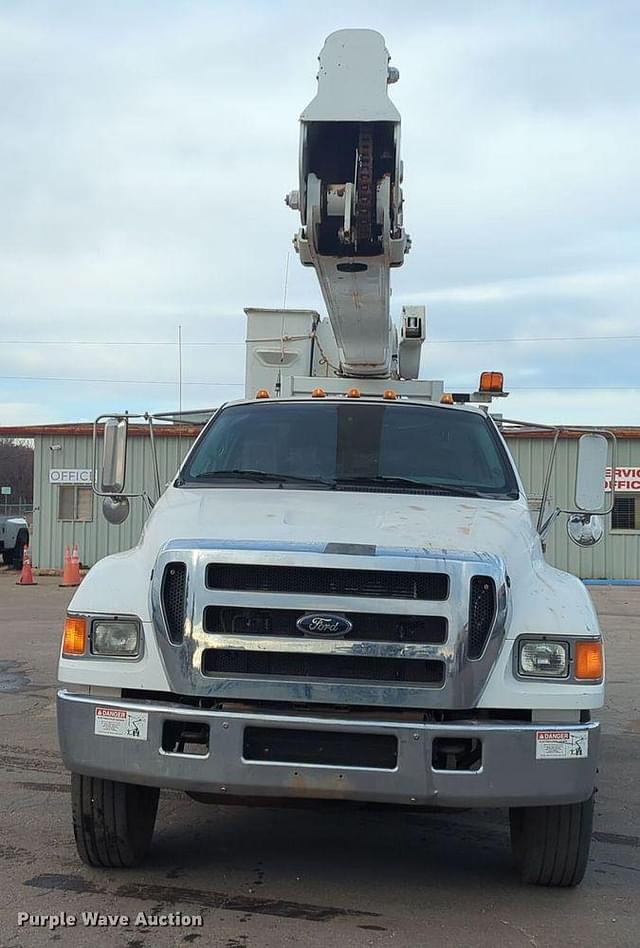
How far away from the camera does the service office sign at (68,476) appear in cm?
2430

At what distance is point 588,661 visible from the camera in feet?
14.0

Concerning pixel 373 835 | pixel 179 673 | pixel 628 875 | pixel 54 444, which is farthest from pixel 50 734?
pixel 54 444

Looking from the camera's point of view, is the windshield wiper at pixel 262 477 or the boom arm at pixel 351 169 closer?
the windshield wiper at pixel 262 477

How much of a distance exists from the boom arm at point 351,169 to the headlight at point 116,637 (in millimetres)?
3044

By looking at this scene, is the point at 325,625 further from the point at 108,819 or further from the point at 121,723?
the point at 108,819

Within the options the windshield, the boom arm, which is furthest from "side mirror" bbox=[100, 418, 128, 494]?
the boom arm

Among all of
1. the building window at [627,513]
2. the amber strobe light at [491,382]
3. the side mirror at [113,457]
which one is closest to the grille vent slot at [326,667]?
the side mirror at [113,457]

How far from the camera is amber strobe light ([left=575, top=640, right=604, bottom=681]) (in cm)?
426

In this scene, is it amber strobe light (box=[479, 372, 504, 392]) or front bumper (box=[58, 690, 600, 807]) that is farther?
amber strobe light (box=[479, 372, 504, 392])

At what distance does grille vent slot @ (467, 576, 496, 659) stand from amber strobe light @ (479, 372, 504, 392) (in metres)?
5.14

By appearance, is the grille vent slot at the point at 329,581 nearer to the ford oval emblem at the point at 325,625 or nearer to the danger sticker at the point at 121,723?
the ford oval emblem at the point at 325,625

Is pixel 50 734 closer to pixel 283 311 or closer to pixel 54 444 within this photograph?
pixel 283 311

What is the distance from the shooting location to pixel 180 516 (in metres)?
4.88

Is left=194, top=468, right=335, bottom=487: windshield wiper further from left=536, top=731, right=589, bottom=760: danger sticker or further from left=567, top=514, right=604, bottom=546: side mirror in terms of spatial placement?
left=536, top=731, right=589, bottom=760: danger sticker
